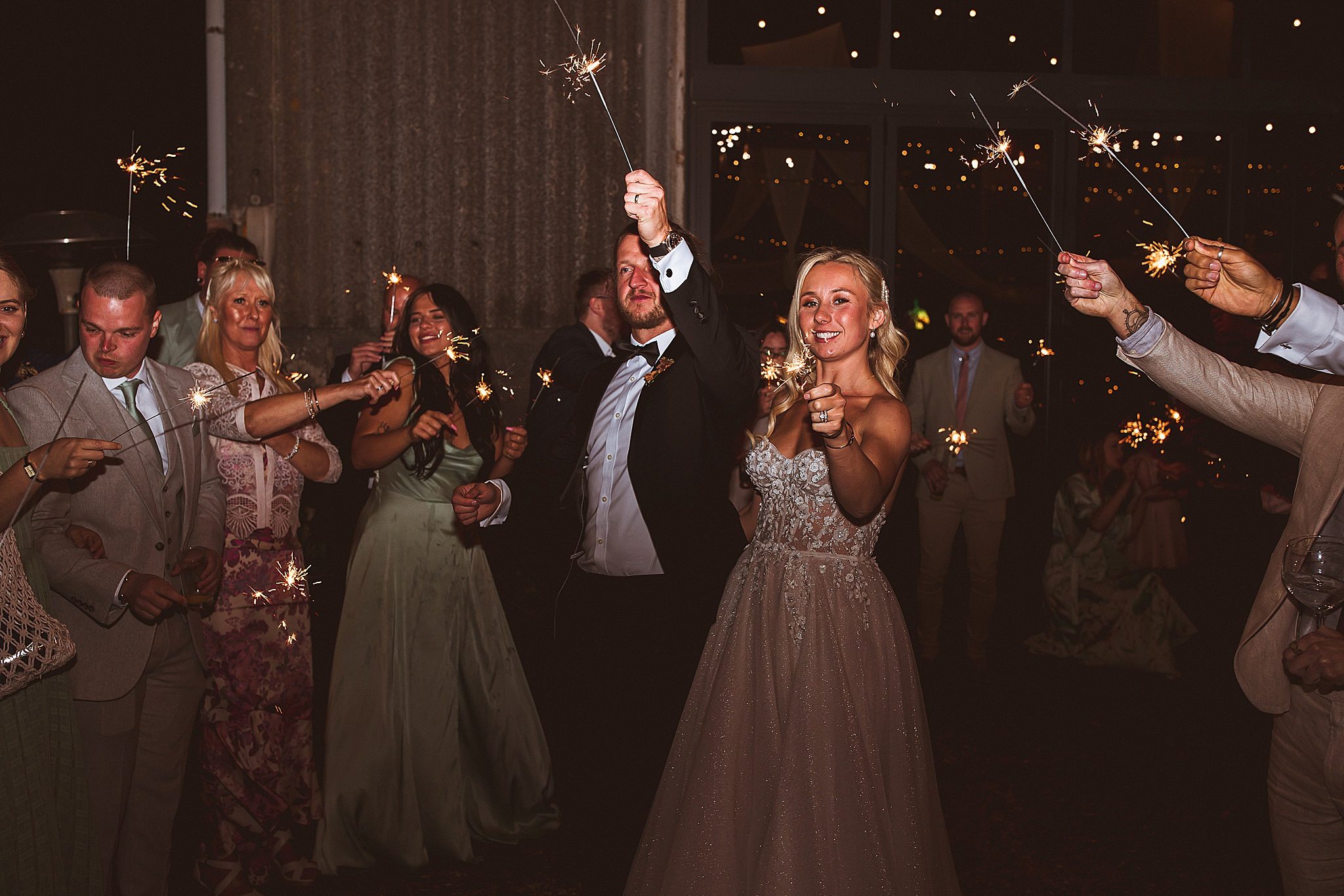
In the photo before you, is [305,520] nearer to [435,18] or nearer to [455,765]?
[455,765]

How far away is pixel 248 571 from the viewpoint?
3277 millimetres

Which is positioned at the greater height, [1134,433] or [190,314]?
[190,314]

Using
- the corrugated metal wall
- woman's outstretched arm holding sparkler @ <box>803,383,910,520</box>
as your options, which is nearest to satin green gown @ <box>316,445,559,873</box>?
woman's outstretched arm holding sparkler @ <box>803,383,910,520</box>

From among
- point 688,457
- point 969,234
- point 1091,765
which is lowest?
point 1091,765

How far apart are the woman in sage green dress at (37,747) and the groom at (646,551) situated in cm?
124

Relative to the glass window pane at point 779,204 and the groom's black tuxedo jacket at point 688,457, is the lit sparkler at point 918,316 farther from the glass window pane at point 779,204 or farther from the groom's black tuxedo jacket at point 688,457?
the groom's black tuxedo jacket at point 688,457

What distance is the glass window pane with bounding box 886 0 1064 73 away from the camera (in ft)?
19.5

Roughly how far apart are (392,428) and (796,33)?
3530 mm

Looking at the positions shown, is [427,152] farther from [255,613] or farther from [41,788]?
[41,788]

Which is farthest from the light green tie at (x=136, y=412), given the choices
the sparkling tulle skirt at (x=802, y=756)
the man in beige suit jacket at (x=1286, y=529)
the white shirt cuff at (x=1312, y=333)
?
the white shirt cuff at (x=1312, y=333)

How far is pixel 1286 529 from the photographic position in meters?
2.26

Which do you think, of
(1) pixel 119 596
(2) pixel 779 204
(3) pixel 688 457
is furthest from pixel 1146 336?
(2) pixel 779 204

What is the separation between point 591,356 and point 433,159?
6.10ft

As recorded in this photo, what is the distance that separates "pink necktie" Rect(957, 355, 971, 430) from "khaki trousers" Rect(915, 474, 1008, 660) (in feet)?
0.99
